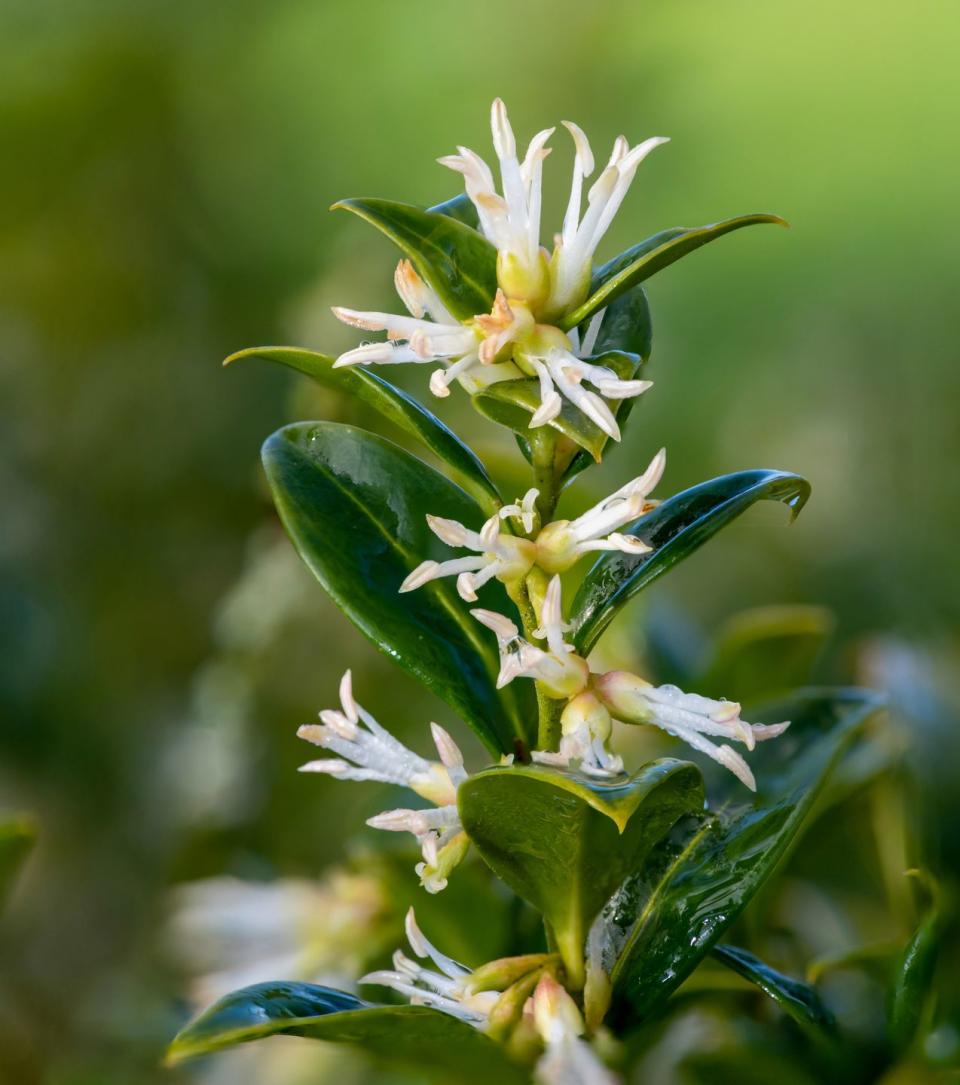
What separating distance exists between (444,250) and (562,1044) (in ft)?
0.89

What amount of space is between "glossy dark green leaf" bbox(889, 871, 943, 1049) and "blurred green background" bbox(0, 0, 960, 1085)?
170 millimetres

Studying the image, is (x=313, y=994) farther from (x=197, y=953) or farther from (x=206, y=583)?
(x=206, y=583)

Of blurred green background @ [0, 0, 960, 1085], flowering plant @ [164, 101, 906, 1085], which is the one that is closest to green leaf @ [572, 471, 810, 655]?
flowering plant @ [164, 101, 906, 1085]

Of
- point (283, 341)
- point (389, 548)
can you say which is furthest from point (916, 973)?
point (283, 341)

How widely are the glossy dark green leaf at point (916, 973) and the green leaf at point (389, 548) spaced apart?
0.52 ft

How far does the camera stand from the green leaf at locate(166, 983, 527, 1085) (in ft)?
1.27

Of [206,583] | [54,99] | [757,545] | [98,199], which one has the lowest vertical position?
[757,545]

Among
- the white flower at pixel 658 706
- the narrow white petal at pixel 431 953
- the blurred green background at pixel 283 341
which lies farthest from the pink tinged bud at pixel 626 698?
the blurred green background at pixel 283 341

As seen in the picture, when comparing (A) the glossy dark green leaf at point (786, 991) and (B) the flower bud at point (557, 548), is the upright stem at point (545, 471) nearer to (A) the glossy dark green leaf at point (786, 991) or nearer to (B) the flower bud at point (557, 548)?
(B) the flower bud at point (557, 548)

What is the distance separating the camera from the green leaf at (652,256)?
16.7 inches

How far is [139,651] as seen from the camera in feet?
5.15

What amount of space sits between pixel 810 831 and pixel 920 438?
140 cm

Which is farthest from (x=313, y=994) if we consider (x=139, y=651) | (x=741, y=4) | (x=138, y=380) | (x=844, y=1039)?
(x=741, y=4)

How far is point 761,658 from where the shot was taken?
76 centimetres
